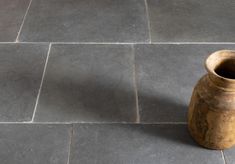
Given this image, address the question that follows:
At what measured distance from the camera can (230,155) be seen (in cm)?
138

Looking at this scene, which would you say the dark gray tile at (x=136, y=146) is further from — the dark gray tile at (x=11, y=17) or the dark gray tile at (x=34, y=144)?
the dark gray tile at (x=11, y=17)

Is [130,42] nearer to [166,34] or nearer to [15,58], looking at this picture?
[166,34]

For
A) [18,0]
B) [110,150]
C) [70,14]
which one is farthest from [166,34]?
[18,0]

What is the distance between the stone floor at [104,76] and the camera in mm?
Answer: 1404

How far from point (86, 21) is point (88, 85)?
61 centimetres

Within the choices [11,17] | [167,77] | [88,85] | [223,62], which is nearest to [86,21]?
[11,17]

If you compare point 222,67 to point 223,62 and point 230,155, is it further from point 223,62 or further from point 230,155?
point 230,155

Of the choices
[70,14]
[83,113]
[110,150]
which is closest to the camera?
[110,150]

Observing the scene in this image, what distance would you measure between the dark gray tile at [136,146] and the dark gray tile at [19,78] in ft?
0.99

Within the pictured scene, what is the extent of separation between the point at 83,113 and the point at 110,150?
0.81 ft

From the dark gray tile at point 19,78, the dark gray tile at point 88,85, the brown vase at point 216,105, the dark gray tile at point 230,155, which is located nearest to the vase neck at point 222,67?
the brown vase at point 216,105

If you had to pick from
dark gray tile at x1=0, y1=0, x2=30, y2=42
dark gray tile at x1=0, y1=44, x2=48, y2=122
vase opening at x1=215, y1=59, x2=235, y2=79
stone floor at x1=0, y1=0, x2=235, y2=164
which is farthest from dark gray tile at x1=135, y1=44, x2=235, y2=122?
dark gray tile at x1=0, y1=0, x2=30, y2=42

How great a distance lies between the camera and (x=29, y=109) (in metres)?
1.56

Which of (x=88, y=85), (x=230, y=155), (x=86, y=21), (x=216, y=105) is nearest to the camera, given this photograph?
(x=216, y=105)
